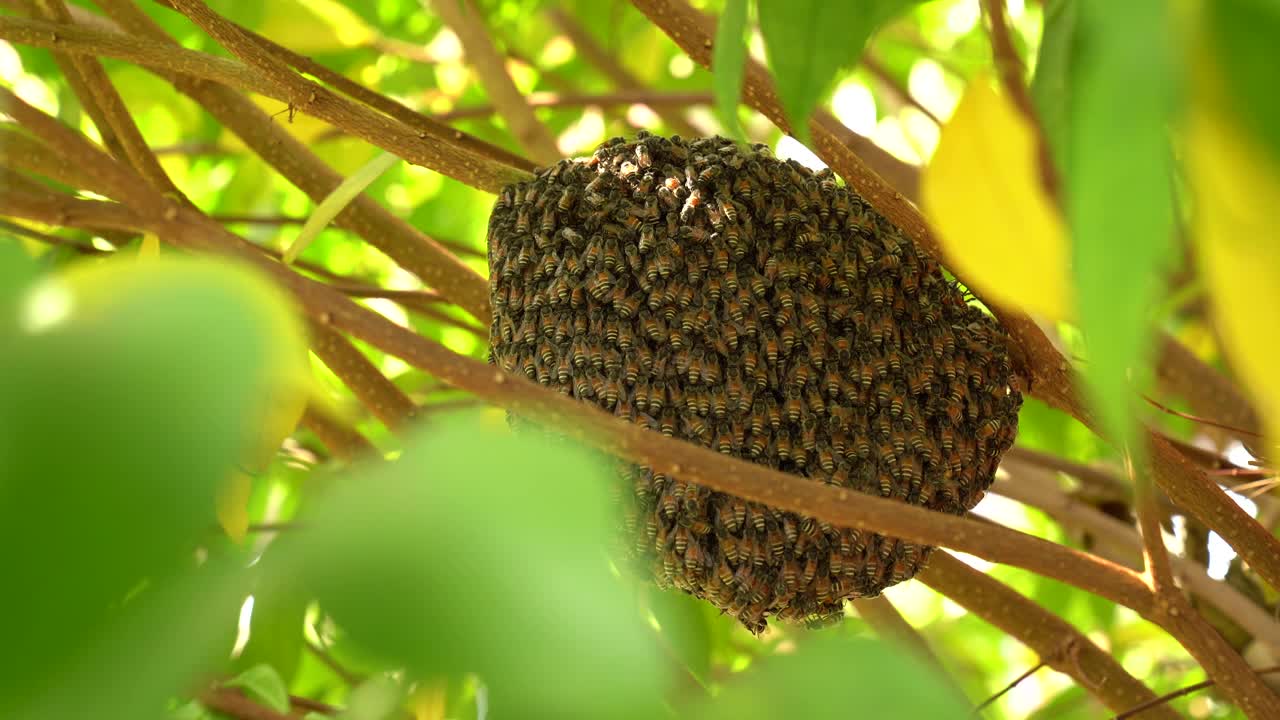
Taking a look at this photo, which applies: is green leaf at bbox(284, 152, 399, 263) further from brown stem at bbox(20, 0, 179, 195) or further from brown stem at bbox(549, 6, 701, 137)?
brown stem at bbox(549, 6, 701, 137)

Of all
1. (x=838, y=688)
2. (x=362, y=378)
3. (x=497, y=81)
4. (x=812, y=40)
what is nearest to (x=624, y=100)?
(x=497, y=81)

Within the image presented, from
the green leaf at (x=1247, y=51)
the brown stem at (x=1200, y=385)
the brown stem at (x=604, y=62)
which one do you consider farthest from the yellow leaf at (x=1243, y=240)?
the brown stem at (x=604, y=62)

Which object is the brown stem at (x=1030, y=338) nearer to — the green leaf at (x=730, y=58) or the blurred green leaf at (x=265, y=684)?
the green leaf at (x=730, y=58)

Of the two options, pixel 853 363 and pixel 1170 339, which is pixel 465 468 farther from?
pixel 1170 339

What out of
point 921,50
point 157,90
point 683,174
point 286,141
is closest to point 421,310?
point 286,141

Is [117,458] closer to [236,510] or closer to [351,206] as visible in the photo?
[236,510]
